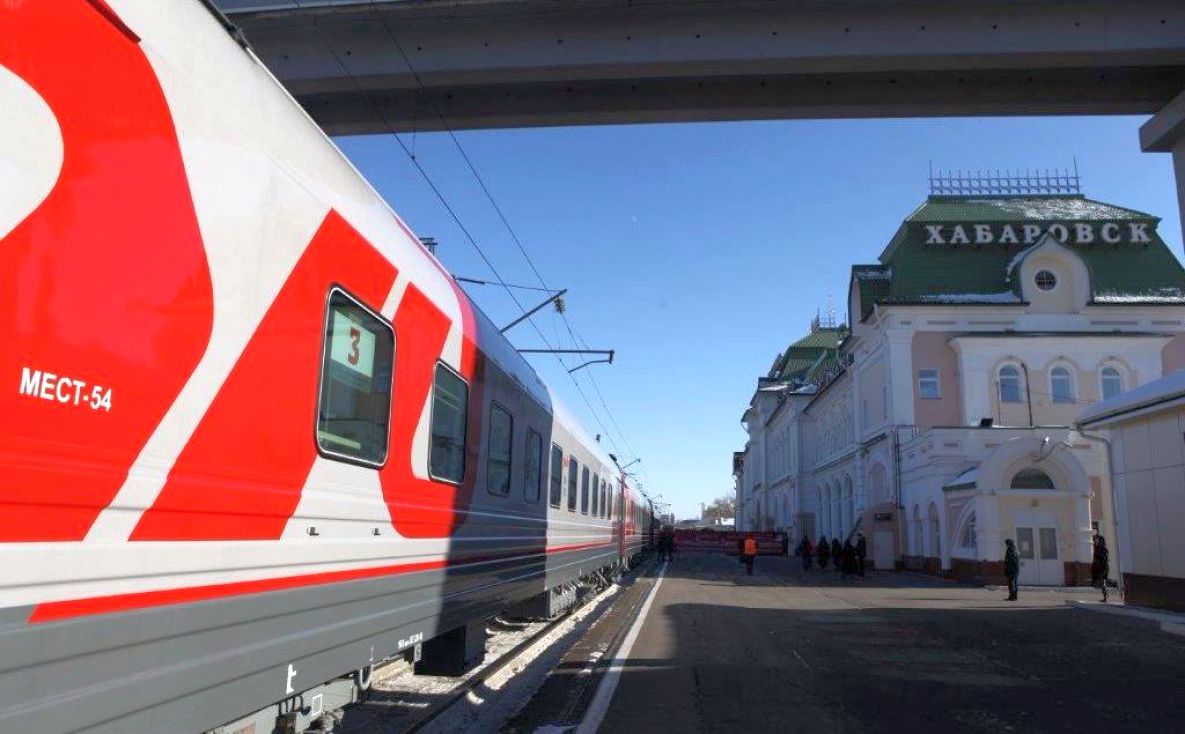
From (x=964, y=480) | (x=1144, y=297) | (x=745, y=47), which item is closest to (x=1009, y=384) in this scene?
(x=1144, y=297)

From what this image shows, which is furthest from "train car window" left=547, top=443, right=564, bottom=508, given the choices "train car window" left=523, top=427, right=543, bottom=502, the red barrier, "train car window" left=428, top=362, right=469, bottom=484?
the red barrier

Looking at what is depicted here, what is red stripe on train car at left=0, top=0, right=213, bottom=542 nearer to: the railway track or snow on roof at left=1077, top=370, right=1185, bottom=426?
the railway track

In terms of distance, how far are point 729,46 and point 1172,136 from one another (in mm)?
5495

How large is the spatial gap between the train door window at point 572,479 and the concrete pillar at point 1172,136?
8010 mm

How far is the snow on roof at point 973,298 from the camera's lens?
3127 centimetres

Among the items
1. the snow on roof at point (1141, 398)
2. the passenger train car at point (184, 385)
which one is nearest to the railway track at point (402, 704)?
the passenger train car at point (184, 385)

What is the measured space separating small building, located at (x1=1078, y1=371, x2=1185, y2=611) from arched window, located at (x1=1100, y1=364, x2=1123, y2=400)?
1541cm

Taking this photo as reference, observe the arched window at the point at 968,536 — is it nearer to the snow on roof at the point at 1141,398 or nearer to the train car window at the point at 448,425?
the snow on roof at the point at 1141,398

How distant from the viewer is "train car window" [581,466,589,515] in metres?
13.5

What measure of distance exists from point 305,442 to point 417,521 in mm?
1584

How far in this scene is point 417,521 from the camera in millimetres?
5234

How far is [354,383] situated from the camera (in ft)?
14.1

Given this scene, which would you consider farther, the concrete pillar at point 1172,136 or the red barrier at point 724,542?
the red barrier at point 724,542

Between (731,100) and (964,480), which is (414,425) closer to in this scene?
(731,100)
